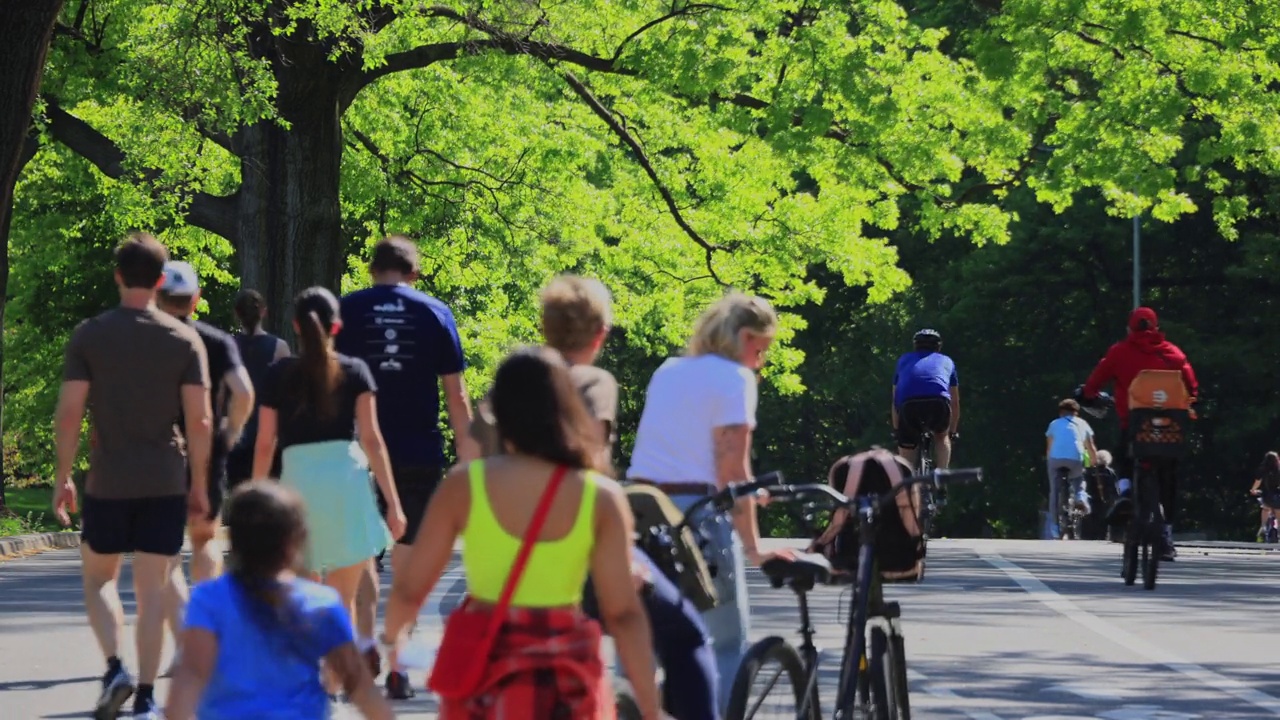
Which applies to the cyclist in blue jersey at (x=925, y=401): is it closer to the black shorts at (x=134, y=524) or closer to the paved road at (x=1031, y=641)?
the paved road at (x=1031, y=641)

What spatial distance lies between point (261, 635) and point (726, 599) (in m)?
2.20

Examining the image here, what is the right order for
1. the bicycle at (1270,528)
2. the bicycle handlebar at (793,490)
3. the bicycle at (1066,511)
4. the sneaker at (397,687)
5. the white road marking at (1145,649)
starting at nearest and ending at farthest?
the bicycle handlebar at (793,490) → the sneaker at (397,687) → the white road marking at (1145,649) → the bicycle at (1066,511) → the bicycle at (1270,528)

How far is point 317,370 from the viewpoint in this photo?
380 inches

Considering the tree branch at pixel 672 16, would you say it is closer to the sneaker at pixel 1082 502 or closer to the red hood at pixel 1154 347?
the sneaker at pixel 1082 502

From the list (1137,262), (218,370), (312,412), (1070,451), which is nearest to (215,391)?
(218,370)

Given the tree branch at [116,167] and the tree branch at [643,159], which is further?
the tree branch at [643,159]

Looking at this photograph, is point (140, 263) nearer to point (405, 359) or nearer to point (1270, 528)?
point (405, 359)

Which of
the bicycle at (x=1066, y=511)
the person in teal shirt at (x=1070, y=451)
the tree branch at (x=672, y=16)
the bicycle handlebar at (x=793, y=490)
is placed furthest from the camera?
the bicycle at (x=1066, y=511)

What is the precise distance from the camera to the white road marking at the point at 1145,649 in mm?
11219

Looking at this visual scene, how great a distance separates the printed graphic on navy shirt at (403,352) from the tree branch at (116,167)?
51.7 feet

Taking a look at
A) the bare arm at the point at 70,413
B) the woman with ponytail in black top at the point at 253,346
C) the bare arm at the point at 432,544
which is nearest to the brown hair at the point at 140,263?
the bare arm at the point at 70,413

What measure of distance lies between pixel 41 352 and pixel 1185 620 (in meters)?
35.3

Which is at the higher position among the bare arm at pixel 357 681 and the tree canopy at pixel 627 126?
the tree canopy at pixel 627 126

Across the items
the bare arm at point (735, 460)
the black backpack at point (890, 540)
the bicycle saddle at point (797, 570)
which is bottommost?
the bicycle saddle at point (797, 570)
